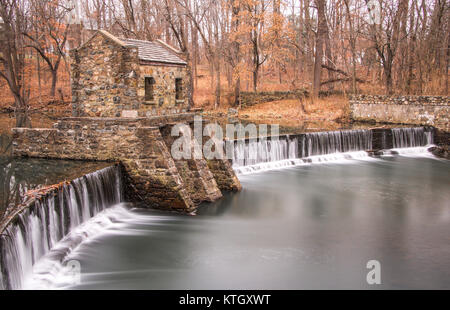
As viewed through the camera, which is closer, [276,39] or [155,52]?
[155,52]

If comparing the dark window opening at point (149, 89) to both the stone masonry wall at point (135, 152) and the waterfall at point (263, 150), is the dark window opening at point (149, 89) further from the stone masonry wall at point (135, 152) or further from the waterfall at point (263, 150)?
the waterfall at point (263, 150)

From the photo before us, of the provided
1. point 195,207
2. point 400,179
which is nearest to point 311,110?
point 400,179

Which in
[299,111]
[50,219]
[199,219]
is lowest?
[199,219]

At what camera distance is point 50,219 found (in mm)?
8195

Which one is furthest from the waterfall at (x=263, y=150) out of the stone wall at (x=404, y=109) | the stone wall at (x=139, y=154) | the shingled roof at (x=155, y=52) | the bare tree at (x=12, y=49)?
the bare tree at (x=12, y=49)

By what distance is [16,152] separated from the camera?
13.0 meters

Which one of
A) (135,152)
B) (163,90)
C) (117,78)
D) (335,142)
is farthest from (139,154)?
(335,142)

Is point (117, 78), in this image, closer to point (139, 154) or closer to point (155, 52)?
point (155, 52)

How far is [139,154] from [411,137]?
630 inches

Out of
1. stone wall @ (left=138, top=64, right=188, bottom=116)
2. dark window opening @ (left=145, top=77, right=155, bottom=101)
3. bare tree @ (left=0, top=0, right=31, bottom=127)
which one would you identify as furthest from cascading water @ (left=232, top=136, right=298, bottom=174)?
bare tree @ (left=0, top=0, right=31, bottom=127)

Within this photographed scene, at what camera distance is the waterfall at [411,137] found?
2112 centimetres

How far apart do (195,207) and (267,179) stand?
4.58 metres

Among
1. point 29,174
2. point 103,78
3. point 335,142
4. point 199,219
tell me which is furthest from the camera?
point 335,142

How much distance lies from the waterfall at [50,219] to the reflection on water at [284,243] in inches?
26.4
